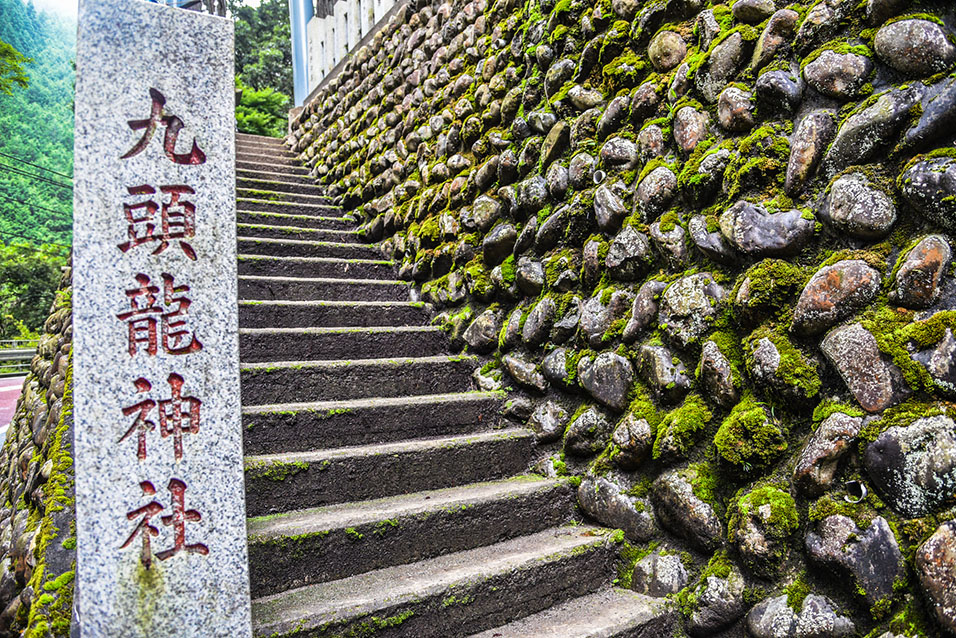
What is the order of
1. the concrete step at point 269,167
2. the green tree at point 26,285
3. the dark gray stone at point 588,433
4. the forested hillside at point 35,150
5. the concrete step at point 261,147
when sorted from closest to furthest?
1. the dark gray stone at point 588,433
2. the concrete step at point 269,167
3. the concrete step at point 261,147
4. the green tree at point 26,285
5. the forested hillside at point 35,150

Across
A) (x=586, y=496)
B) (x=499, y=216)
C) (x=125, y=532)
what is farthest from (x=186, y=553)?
(x=499, y=216)

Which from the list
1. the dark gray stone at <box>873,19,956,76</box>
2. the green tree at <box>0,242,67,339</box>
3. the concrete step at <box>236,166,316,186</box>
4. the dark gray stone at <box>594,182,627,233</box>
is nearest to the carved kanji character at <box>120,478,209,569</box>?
the dark gray stone at <box>594,182,627,233</box>

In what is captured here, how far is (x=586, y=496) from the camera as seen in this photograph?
2.28m

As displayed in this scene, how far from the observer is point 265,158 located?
5.85 metres

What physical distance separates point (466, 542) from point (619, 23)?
2.26m

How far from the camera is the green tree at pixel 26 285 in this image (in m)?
15.2

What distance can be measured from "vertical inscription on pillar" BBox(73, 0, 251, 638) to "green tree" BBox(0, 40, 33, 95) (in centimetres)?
552

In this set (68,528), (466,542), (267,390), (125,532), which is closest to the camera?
(125,532)

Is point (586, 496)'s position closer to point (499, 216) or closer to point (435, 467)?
point (435, 467)

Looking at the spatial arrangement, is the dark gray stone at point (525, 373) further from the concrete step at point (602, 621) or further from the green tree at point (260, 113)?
the green tree at point (260, 113)

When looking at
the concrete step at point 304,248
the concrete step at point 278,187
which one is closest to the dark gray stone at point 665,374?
the concrete step at point 304,248

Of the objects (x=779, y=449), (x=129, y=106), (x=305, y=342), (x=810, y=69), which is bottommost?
(x=779, y=449)

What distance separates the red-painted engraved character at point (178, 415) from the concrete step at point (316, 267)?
1791 mm

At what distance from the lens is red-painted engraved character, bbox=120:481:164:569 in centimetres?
137
